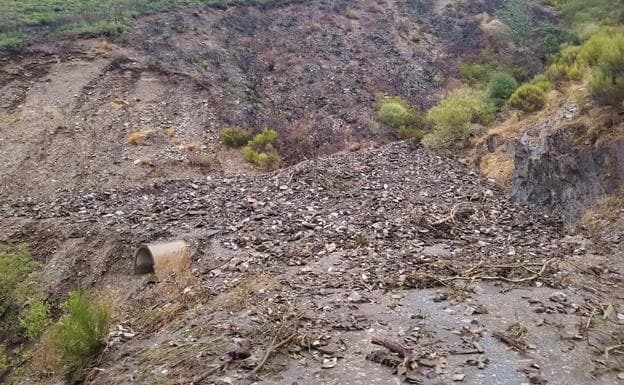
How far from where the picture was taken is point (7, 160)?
543 inches

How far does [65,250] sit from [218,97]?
986cm

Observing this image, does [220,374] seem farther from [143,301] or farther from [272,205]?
[272,205]

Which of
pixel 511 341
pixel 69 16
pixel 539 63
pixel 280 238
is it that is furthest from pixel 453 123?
pixel 69 16

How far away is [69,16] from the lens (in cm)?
2177

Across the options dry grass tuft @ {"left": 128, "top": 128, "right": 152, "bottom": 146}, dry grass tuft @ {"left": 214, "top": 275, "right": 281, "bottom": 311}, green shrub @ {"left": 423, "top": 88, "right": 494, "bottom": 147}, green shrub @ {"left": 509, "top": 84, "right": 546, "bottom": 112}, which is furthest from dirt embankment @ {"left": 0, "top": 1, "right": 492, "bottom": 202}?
dry grass tuft @ {"left": 214, "top": 275, "right": 281, "bottom": 311}

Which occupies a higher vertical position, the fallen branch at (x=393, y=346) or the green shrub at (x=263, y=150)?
the fallen branch at (x=393, y=346)

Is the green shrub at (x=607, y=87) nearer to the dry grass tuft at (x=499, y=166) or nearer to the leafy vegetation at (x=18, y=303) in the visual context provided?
the dry grass tuft at (x=499, y=166)

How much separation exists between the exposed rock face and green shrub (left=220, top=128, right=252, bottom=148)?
7.92m

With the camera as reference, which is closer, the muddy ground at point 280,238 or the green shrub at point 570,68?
the muddy ground at point 280,238

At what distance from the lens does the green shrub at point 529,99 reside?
470 inches

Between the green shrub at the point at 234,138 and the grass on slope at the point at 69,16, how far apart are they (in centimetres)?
839

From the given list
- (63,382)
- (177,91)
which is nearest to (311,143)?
(177,91)

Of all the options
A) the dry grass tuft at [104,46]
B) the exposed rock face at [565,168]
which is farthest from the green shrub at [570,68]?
the dry grass tuft at [104,46]

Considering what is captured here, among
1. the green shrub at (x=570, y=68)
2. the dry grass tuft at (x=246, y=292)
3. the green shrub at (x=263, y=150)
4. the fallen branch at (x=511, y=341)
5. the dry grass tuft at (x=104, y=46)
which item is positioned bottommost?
the green shrub at (x=263, y=150)
